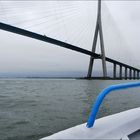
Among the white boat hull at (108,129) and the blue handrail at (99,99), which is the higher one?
the blue handrail at (99,99)

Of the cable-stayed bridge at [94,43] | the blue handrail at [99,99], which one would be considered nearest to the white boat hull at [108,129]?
the blue handrail at [99,99]

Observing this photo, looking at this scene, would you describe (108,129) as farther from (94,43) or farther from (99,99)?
(94,43)

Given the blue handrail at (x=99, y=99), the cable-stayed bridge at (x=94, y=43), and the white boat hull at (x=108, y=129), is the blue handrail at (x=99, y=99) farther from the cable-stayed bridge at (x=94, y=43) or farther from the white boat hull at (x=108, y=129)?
the cable-stayed bridge at (x=94, y=43)

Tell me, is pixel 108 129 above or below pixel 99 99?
below

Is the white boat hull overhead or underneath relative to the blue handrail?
underneath

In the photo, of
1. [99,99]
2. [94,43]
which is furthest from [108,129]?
[94,43]

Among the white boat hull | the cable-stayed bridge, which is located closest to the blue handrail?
the white boat hull

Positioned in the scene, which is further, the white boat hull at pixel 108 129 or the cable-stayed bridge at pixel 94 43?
the cable-stayed bridge at pixel 94 43

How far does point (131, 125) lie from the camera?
174 cm

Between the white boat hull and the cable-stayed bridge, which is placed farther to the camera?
the cable-stayed bridge

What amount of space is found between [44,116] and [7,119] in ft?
2.71

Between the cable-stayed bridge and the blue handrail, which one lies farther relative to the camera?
the cable-stayed bridge

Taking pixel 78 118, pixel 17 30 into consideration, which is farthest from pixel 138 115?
pixel 17 30

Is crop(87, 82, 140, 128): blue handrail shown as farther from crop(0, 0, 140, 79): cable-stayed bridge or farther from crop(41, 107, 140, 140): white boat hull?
crop(0, 0, 140, 79): cable-stayed bridge
